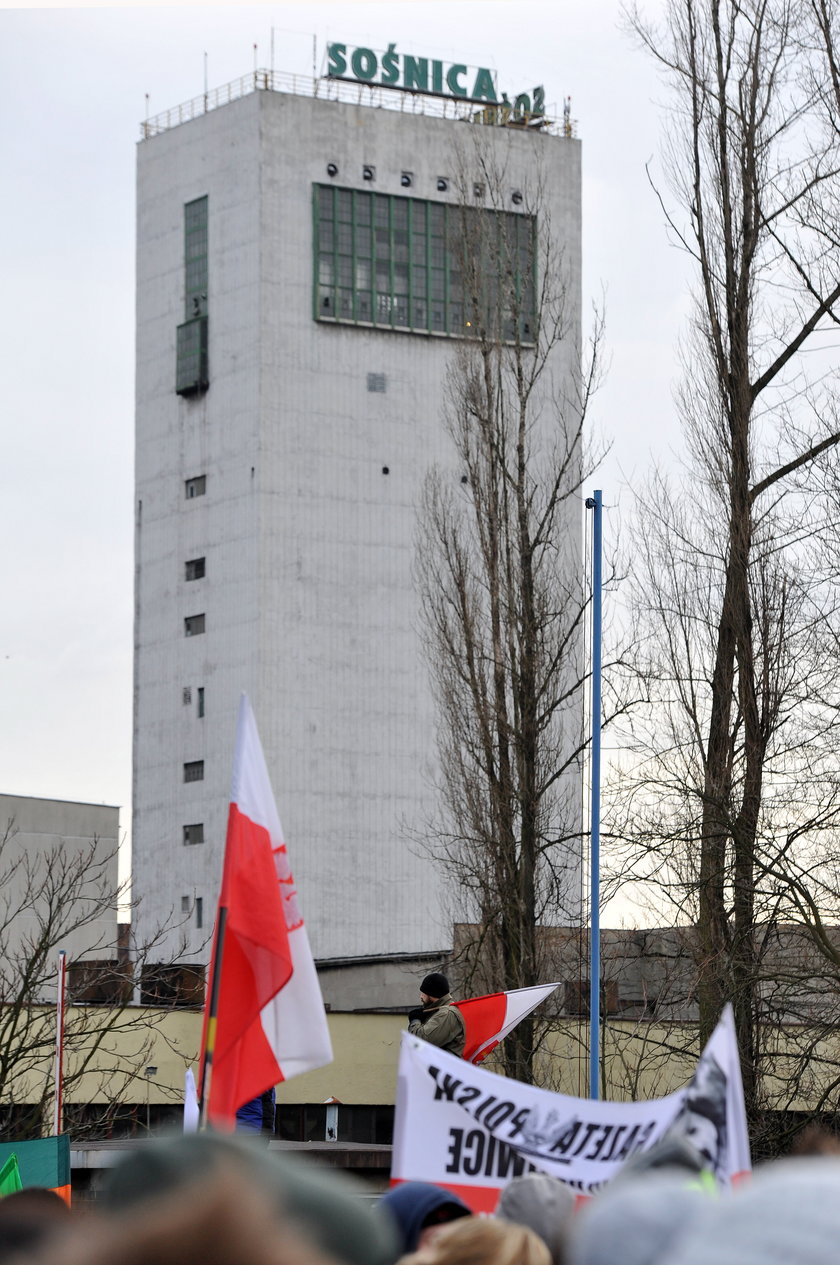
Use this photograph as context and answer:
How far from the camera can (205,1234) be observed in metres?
1.67

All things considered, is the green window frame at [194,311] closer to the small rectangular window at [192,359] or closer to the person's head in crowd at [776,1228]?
the small rectangular window at [192,359]

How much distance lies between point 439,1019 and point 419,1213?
897 cm

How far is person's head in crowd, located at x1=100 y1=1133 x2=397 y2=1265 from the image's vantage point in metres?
1.81

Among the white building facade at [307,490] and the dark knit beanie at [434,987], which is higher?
the white building facade at [307,490]

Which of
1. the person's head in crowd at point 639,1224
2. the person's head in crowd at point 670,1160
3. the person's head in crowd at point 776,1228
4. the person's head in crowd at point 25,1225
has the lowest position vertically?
the person's head in crowd at point 25,1225

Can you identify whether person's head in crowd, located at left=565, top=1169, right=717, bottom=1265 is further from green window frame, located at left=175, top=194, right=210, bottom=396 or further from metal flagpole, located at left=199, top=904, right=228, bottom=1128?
green window frame, located at left=175, top=194, right=210, bottom=396

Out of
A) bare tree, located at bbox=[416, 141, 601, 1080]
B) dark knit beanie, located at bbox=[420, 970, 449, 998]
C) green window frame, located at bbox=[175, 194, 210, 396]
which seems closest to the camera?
dark knit beanie, located at bbox=[420, 970, 449, 998]

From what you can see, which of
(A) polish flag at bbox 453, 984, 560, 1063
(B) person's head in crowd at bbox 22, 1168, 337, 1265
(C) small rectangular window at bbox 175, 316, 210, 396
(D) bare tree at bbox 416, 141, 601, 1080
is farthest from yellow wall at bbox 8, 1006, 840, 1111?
(C) small rectangular window at bbox 175, 316, 210, 396

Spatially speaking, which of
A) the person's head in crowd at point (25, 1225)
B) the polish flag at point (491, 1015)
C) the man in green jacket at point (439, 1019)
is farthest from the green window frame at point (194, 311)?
the person's head in crowd at point (25, 1225)

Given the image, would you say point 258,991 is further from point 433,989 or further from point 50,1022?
point 50,1022

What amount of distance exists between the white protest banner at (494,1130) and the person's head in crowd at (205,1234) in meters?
4.56

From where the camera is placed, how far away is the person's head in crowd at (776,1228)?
5.15 ft

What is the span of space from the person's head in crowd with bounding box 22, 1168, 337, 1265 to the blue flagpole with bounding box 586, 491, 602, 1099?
62.9 ft

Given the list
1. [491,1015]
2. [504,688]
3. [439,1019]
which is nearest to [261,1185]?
[439,1019]
